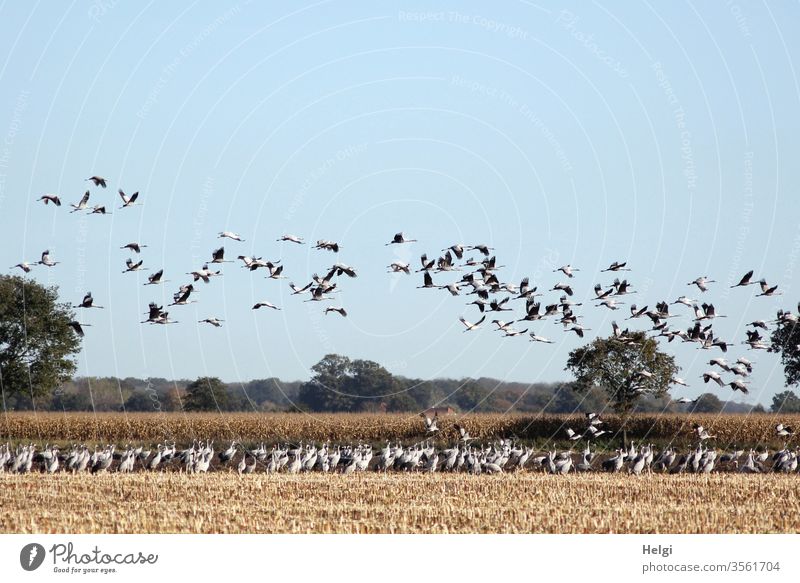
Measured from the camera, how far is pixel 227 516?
30094 mm

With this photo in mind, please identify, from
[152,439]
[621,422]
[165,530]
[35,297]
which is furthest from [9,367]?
[165,530]

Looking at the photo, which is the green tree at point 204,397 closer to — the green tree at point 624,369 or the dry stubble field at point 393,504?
the green tree at point 624,369

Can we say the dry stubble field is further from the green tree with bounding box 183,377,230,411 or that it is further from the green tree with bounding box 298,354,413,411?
the green tree with bounding box 298,354,413,411

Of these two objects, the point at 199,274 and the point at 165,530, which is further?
the point at 199,274

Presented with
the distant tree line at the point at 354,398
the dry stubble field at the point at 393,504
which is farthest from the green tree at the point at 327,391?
the dry stubble field at the point at 393,504

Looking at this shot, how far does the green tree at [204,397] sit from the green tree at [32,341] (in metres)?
18.7

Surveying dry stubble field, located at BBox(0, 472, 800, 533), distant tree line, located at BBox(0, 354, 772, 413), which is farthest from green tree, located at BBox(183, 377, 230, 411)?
dry stubble field, located at BBox(0, 472, 800, 533)

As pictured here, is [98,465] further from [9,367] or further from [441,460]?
[9,367]

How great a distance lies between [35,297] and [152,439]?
28.8 metres

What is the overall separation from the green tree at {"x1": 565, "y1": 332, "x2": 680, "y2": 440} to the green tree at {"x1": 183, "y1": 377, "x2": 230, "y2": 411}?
161ft

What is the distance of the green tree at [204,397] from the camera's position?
113 meters

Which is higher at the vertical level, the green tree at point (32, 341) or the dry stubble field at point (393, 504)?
the green tree at point (32, 341)

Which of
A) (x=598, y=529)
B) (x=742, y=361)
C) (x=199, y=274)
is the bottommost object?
(x=598, y=529)

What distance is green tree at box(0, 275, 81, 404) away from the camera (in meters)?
92.2
